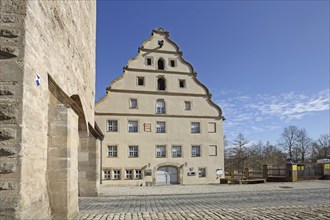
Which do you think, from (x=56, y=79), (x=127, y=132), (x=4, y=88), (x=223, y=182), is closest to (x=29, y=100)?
(x=4, y=88)

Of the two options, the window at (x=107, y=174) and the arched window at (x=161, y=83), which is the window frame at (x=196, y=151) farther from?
the window at (x=107, y=174)

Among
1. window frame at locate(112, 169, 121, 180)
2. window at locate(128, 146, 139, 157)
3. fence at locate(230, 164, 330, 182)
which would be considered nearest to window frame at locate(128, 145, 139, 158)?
window at locate(128, 146, 139, 157)

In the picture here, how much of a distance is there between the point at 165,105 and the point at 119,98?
3.92 metres

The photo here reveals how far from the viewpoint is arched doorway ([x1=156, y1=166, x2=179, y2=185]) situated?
2669 cm

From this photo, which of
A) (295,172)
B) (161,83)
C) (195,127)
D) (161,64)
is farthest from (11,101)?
(295,172)

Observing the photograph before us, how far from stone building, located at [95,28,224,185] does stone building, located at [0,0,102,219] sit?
18095mm

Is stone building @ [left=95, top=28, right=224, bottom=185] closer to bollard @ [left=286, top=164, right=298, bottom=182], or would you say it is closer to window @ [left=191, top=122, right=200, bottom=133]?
window @ [left=191, top=122, right=200, bottom=133]

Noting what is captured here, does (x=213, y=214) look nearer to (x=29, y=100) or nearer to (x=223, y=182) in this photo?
(x=29, y=100)

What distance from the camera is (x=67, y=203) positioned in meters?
6.21

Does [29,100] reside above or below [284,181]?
above

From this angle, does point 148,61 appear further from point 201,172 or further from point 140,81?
point 201,172

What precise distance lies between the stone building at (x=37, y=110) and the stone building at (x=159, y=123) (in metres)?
18.1

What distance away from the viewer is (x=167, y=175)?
2694 cm

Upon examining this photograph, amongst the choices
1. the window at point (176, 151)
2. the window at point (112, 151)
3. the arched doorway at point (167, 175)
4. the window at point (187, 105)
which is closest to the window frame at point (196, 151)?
the window at point (176, 151)
